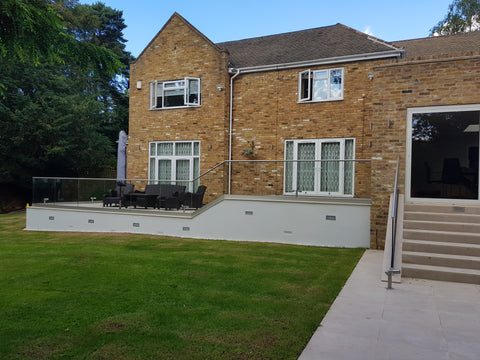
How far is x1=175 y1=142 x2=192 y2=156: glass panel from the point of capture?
15.3 metres

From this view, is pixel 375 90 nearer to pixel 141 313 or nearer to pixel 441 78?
pixel 441 78

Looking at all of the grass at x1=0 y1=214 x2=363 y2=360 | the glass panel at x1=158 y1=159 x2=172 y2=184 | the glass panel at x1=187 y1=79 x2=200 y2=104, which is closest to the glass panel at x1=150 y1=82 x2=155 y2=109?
the glass panel at x1=187 y1=79 x2=200 y2=104

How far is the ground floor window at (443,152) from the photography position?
8391mm

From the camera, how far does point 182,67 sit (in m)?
15.5

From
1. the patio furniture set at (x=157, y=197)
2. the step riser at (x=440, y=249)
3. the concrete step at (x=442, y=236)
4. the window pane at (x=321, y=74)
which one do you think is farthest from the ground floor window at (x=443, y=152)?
the patio furniture set at (x=157, y=197)

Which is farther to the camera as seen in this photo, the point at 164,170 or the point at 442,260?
the point at 164,170

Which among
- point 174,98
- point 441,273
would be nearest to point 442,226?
point 441,273

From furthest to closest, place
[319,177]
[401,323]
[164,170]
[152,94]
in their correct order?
1. [152,94]
2. [164,170]
3. [319,177]
4. [401,323]

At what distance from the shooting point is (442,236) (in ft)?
23.9

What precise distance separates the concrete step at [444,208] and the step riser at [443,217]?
236 mm

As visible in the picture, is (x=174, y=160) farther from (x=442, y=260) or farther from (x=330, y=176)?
(x=442, y=260)

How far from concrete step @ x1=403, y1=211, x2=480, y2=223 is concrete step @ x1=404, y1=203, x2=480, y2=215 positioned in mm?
199

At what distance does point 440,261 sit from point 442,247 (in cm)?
45

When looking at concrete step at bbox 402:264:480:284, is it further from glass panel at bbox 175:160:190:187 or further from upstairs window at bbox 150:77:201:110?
upstairs window at bbox 150:77:201:110
